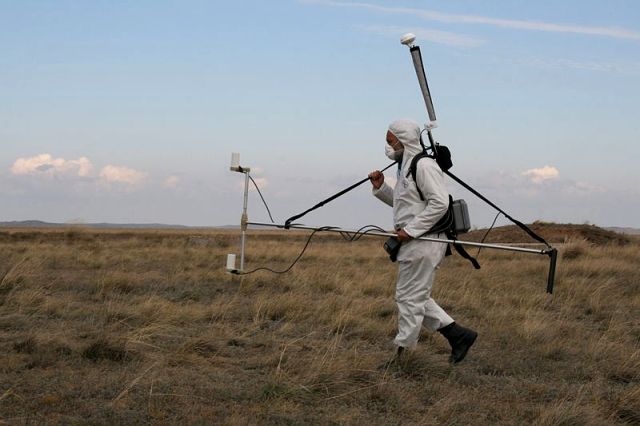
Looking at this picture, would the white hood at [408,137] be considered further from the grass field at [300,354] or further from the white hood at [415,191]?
the grass field at [300,354]

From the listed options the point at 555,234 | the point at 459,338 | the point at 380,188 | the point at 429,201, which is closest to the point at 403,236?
the point at 429,201

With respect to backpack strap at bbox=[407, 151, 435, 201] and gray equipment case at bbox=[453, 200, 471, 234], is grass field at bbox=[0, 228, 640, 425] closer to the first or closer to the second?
gray equipment case at bbox=[453, 200, 471, 234]

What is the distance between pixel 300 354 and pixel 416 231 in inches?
69.4

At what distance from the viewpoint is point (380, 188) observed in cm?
734

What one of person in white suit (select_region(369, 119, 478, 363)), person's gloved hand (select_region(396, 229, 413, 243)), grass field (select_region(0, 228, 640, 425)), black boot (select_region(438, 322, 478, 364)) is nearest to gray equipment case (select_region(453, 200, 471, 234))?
person in white suit (select_region(369, 119, 478, 363))

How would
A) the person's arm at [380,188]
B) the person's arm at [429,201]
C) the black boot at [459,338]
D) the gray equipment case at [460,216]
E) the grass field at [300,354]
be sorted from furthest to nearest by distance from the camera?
1. the person's arm at [380,188]
2. the black boot at [459,338]
3. the gray equipment case at [460,216]
4. the person's arm at [429,201]
5. the grass field at [300,354]

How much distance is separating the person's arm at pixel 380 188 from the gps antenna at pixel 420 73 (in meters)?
0.69

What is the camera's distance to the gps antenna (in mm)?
7020

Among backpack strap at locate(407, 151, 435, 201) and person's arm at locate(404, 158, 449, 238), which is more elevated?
backpack strap at locate(407, 151, 435, 201)

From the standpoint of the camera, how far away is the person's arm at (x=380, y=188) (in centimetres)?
735

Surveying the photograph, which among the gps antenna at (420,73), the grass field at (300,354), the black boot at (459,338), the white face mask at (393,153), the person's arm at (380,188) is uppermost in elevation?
the gps antenna at (420,73)

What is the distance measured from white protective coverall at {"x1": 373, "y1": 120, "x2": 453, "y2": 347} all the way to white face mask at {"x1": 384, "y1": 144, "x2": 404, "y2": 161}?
0.27ft

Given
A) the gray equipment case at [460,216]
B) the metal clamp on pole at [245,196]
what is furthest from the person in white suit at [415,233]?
the metal clamp on pole at [245,196]

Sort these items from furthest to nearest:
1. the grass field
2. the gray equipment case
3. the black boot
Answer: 1. the black boot
2. the gray equipment case
3. the grass field
